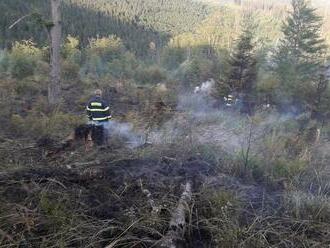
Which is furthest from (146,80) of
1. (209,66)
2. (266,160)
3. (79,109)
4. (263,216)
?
(263,216)

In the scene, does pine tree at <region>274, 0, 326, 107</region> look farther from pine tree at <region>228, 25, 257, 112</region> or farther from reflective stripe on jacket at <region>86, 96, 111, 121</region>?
reflective stripe on jacket at <region>86, 96, 111, 121</region>

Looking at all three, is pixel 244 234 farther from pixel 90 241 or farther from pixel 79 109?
pixel 79 109

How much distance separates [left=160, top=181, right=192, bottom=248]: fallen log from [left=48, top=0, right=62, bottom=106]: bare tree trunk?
32.2 ft

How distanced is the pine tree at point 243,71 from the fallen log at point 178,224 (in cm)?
1509

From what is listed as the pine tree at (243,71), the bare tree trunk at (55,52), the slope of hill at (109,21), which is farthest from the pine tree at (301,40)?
the slope of hill at (109,21)

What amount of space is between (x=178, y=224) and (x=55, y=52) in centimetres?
1072

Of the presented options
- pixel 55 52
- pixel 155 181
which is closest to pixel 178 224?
pixel 155 181

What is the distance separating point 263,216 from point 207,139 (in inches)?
173

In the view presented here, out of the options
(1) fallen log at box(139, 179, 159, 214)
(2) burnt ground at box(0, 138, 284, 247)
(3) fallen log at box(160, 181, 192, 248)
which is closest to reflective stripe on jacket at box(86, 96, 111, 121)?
(2) burnt ground at box(0, 138, 284, 247)

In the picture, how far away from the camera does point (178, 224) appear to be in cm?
431

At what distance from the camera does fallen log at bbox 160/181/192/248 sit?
3.87 m

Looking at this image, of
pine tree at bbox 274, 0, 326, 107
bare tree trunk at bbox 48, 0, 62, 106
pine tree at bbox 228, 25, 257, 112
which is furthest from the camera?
pine tree at bbox 274, 0, 326, 107

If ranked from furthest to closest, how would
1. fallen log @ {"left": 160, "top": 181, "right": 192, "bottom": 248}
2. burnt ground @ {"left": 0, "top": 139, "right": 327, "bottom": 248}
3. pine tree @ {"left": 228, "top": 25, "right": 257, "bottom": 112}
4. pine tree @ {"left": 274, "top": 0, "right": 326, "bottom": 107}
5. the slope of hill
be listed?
the slope of hill
pine tree @ {"left": 274, "top": 0, "right": 326, "bottom": 107}
pine tree @ {"left": 228, "top": 25, "right": 257, "bottom": 112}
burnt ground @ {"left": 0, "top": 139, "right": 327, "bottom": 248}
fallen log @ {"left": 160, "top": 181, "right": 192, "bottom": 248}

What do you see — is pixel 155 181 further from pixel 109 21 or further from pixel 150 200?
pixel 109 21
